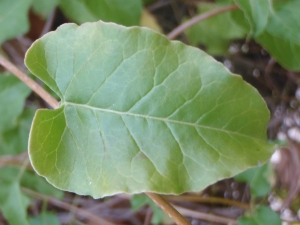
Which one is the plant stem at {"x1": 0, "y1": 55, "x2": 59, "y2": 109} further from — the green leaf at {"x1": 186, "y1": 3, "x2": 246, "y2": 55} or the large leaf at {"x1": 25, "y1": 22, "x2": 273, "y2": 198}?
the green leaf at {"x1": 186, "y1": 3, "x2": 246, "y2": 55}

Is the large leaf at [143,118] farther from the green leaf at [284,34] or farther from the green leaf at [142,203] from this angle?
the green leaf at [142,203]

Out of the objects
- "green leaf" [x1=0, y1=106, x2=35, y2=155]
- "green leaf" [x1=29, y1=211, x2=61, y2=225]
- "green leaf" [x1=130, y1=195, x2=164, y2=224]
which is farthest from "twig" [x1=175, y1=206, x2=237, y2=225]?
"green leaf" [x1=0, y1=106, x2=35, y2=155]

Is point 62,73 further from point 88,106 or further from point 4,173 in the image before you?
point 4,173

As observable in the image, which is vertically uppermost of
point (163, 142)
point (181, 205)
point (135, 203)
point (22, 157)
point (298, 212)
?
point (163, 142)

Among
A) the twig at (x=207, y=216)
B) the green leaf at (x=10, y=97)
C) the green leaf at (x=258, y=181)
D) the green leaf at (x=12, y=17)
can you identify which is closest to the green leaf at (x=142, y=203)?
the twig at (x=207, y=216)

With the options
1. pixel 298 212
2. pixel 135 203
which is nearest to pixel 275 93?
pixel 298 212

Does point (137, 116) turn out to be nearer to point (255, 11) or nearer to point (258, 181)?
point (255, 11)

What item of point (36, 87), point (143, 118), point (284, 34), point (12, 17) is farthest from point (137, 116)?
point (12, 17)

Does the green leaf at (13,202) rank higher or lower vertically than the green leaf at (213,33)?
higher
